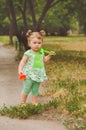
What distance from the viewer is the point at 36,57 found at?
9.09m

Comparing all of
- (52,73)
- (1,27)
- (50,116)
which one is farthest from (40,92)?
(1,27)

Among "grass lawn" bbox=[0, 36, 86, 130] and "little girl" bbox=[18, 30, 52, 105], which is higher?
"little girl" bbox=[18, 30, 52, 105]

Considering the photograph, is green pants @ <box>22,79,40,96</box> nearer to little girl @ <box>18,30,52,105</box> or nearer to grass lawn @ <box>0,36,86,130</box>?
little girl @ <box>18,30,52,105</box>

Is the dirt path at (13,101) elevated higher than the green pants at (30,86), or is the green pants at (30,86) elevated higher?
the green pants at (30,86)

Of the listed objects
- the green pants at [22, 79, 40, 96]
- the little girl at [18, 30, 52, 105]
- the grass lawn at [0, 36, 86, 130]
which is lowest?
the grass lawn at [0, 36, 86, 130]

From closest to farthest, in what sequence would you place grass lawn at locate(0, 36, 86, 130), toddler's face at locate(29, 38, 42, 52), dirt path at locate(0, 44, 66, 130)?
dirt path at locate(0, 44, 66, 130) < grass lawn at locate(0, 36, 86, 130) < toddler's face at locate(29, 38, 42, 52)

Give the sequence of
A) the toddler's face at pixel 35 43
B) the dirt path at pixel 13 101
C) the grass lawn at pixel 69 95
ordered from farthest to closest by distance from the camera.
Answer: the toddler's face at pixel 35 43, the grass lawn at pixel 69 95, the dirt path at pixel 13 101

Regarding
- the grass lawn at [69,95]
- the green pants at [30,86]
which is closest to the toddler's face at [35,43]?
the green pants at [30,86]

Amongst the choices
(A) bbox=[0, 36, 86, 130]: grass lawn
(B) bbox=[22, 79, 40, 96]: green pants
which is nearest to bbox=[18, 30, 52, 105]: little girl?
(B) bbox=[22, 79, 40, 96]: green pants

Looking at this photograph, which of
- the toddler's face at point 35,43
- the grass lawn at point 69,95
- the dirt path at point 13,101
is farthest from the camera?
the toddler's face at point 35,43

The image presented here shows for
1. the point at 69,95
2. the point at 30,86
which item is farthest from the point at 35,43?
the point at 69,95

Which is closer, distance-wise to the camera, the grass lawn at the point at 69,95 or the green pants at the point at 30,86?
the grass lawn at the point at 69,95

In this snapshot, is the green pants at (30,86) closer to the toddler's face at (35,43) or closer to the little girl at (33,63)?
the little girl at (33,63)

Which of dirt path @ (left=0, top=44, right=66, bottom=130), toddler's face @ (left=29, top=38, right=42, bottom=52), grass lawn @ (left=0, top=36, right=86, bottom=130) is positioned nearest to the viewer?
dirt path @ (left=0, top=44, right=66, bottom=130)
